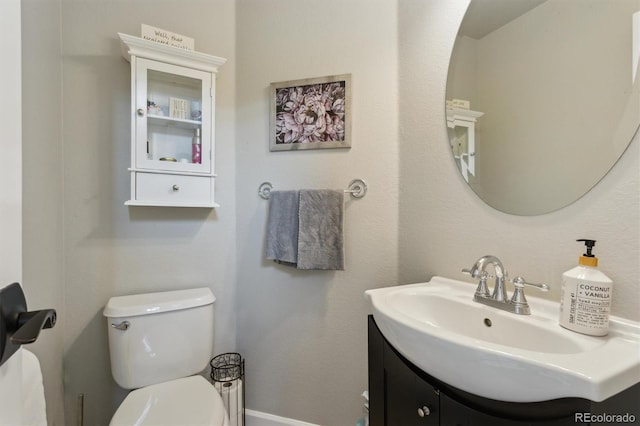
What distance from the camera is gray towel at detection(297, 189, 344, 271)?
1.18 meters

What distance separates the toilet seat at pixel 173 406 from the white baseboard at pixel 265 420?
1.56ft

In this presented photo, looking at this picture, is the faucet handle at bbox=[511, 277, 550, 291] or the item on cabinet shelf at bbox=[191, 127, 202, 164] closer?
the faucet handle at bbox=[511, 277, 550, 291]

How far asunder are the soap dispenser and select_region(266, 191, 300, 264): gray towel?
91 centimetres

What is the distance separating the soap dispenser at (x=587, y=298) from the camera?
59cm

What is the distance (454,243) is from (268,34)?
4.34 feet

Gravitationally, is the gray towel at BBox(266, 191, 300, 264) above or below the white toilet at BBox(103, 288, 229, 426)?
above

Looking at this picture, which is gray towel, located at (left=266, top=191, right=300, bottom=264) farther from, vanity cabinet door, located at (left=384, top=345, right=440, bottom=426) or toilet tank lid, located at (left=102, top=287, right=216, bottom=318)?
vanity cabinet door, located at (left=384, top=345, right=440, bottom=426)

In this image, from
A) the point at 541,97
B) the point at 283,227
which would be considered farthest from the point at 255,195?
the point at 541,97

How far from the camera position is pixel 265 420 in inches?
54.2

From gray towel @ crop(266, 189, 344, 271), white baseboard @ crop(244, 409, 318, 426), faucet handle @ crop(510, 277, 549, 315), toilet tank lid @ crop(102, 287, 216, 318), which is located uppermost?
gray towel @ crop(266, 189, 344, 271)

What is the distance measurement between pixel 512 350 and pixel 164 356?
1.21m

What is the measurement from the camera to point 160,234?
1285 mm

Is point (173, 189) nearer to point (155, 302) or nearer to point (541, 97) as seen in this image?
point (155, 302)

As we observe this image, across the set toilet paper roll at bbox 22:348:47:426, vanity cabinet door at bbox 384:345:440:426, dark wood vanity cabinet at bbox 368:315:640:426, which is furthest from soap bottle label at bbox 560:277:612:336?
toilet paper roll at bbox 22:348:47:426
